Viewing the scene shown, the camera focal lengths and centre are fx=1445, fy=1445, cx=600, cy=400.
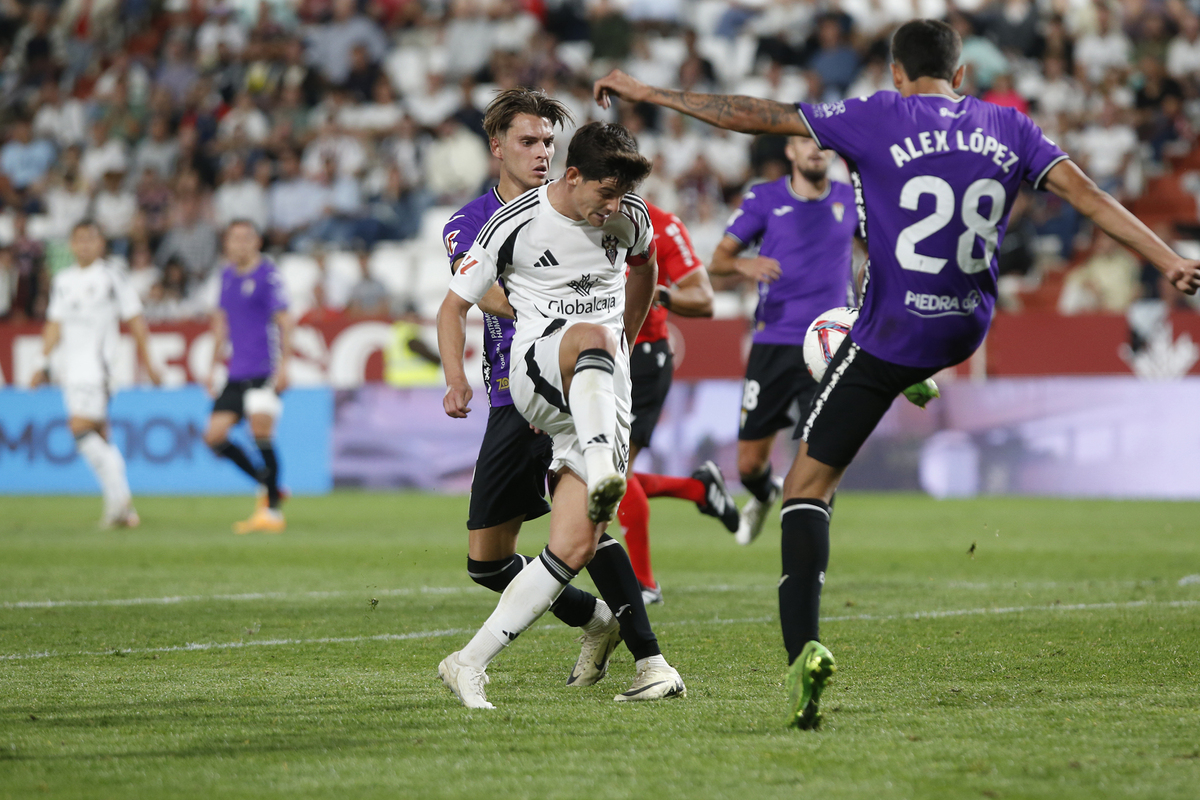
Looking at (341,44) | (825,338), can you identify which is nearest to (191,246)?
(341,44)

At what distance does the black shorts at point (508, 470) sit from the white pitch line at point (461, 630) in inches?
49.4

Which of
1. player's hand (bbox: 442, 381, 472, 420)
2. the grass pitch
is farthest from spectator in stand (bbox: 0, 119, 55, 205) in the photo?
player's hand (bbox: 442, 381, 472, 420)

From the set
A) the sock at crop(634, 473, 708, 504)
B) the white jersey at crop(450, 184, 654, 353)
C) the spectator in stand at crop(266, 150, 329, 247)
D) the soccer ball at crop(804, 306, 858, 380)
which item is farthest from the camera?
the spectator in stand at crop(266, 150, 329, 247)

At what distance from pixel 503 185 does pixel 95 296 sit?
7.96 m

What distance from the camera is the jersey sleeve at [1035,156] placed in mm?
4336

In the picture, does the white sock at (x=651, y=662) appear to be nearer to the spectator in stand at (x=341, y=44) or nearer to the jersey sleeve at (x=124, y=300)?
the jersey sleeve at (x=124, y=300)

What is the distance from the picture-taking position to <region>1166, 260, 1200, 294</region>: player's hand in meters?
4.17

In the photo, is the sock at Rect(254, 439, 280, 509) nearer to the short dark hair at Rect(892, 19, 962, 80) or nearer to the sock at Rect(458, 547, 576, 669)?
the sock at Rect(458, 547, 576, 669)

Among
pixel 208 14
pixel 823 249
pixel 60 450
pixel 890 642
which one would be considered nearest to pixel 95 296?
pixel 60 450

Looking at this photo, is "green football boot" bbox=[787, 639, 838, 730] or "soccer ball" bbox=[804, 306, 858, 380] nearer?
"green football boot" bbox=[787, 639, 838, 730]

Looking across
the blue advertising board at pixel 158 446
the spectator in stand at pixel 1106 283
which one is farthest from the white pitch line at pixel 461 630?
the spectator in stand at pixel 1106 283

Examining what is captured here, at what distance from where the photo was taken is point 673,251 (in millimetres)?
6957

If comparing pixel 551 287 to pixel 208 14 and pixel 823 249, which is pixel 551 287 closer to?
pixel 823 249

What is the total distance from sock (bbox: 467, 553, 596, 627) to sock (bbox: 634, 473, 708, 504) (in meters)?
2.75
